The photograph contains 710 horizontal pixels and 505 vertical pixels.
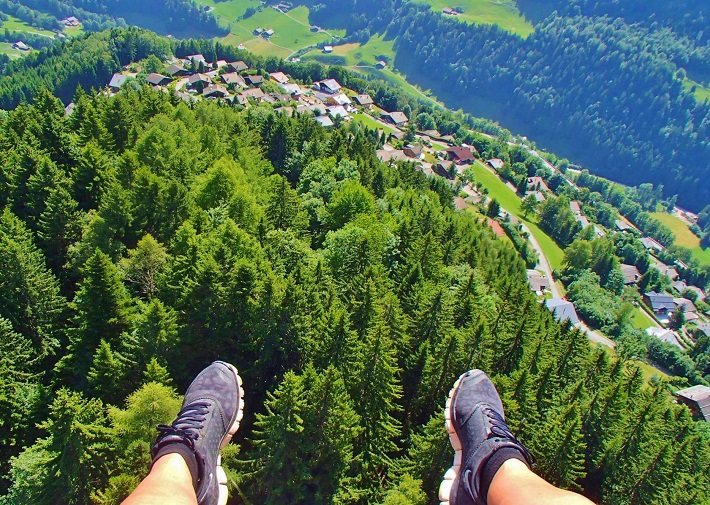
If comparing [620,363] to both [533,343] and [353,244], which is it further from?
[353,244]

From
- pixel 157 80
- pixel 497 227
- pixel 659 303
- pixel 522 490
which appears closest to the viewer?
pixel 522 490

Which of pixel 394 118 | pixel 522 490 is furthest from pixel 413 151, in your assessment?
pixel 522 490

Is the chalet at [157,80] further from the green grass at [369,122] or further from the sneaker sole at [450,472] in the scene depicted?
the sneaker sole at [450,472]

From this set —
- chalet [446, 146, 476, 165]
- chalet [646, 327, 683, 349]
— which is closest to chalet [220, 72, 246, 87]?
chalet [446, 146, 476, 165]

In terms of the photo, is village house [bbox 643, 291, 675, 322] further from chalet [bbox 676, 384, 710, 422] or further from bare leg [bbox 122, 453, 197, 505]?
bare leg [bbox 122, 453, 197, 505]

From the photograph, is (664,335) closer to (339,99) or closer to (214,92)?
(339,99)

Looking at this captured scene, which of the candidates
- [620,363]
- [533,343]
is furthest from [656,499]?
[533,343]
